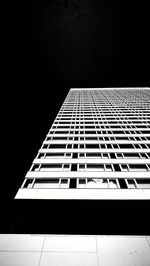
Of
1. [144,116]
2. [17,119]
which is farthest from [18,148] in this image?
[144,116]

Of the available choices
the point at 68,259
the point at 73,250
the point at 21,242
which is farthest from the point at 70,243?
the point at 21,242

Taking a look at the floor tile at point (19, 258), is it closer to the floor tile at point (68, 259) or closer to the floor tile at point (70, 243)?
the floor tile at point (68, 259)

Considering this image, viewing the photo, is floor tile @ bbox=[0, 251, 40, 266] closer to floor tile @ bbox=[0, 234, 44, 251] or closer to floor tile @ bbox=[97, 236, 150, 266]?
floor tile @ bbox=[0, 234, 44, 251]

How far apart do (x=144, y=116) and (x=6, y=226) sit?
1051 centimetres

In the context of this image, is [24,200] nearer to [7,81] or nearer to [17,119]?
[17,119]

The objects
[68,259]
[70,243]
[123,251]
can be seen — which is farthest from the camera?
[70,243]

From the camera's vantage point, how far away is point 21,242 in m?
5.10

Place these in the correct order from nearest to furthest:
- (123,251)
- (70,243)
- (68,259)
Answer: (68,259) → (123,251) → (70,243)

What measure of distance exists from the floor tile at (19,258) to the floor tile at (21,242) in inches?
4.8

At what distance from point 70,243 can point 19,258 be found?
118cm

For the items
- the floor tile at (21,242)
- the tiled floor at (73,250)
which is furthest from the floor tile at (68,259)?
the floor tile at (21,242)

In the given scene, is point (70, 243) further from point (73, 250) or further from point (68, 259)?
point (68, 259)

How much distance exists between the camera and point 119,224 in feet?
23.2

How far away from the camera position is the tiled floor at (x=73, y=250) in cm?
452
